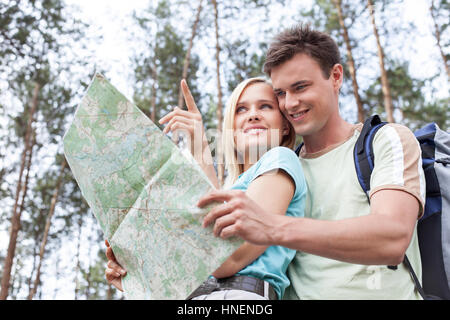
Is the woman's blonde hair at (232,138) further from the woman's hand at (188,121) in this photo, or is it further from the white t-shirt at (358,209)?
the white t-shirt at (358,209)

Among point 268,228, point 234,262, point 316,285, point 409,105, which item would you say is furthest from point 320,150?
point 409,105

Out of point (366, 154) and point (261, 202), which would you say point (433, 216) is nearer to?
point (366, 154)

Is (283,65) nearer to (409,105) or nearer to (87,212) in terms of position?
(409,105)

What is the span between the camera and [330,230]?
4.76 feet

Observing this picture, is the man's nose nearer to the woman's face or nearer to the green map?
the woman's face

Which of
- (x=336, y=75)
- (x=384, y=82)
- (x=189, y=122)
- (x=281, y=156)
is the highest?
(x=384, y=82)

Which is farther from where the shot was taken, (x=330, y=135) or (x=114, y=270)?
(x=330, y=135)

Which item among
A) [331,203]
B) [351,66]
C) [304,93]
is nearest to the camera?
[331,203]

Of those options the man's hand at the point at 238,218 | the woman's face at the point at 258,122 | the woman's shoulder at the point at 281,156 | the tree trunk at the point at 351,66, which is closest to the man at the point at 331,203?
the man's hand at the point at 238,218

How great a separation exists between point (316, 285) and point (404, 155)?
794 millimetres

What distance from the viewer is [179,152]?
1.49 meters

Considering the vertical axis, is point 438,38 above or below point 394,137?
above

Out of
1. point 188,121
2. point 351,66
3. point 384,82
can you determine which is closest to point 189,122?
point 188,121

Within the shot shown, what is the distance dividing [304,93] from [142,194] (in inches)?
55.2
